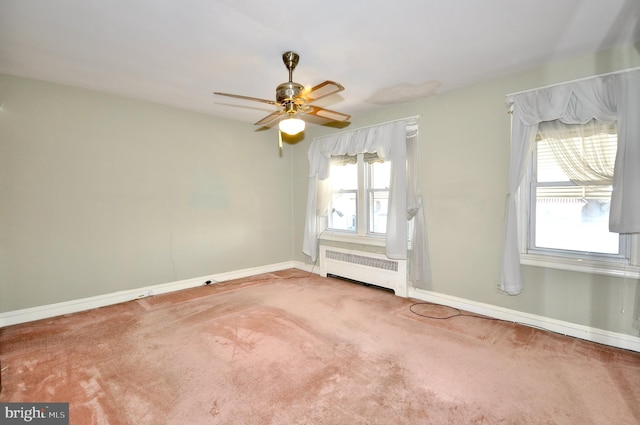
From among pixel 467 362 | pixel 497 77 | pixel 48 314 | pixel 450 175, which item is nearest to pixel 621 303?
pixel 467 362

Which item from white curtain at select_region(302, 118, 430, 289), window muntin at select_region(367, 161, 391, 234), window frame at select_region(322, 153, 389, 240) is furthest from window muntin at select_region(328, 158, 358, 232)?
white curtain at select_region(302, 118, 430, 289)

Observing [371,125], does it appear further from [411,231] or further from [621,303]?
[621,303]

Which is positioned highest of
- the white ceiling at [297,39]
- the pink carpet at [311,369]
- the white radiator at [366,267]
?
the white ceiling at [297,39]

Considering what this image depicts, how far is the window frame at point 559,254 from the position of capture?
2.49 meters

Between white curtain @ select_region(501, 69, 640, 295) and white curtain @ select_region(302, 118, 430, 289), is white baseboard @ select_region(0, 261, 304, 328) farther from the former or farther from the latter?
white curtain @ select_region(501, 69, 640, 295)

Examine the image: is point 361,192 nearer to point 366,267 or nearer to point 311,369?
point 366,267

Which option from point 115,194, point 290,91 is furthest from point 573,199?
point 115,194

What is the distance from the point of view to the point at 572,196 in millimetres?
2797

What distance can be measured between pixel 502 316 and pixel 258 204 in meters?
3.81

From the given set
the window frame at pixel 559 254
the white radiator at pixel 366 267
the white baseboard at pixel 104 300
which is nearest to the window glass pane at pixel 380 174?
the white radiator at pixel 366 267

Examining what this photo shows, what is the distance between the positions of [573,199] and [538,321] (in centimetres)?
123

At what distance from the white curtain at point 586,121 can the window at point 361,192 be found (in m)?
1.55

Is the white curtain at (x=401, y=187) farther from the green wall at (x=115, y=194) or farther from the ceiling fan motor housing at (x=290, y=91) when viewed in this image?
the green wall at (x=115, y=194)

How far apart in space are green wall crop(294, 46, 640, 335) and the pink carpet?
30 cm
